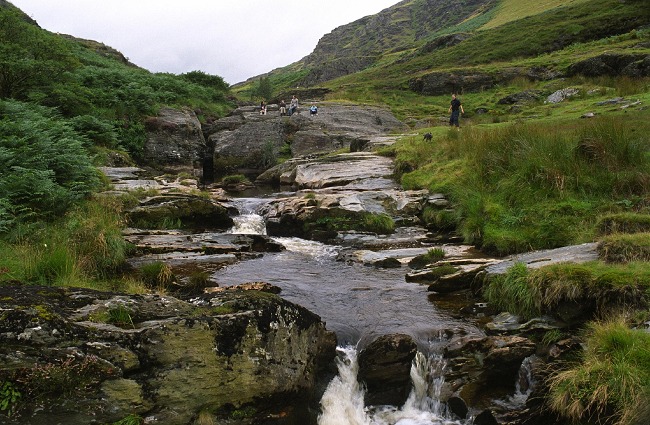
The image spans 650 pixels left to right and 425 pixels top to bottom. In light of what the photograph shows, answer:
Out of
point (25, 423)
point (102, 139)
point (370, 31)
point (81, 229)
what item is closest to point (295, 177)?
point (102, 139)

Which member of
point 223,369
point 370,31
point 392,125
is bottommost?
point 223,369

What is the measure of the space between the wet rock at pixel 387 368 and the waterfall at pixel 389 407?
4.3 inches

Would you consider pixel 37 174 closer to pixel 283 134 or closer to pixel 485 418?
pixel 485 418

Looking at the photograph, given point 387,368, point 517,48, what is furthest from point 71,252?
point 517,48

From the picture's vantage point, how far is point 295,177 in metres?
24.0

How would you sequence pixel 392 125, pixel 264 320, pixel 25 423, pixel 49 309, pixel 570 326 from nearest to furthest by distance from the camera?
pixel 25 423 < pixel 49 309 < pixel 264 320 < pixel 570 326 < pixel 392 125

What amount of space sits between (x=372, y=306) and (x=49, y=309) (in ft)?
18.6

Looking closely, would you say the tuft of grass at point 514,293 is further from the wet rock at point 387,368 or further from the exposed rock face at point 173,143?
the exposed rock face at point 173,143

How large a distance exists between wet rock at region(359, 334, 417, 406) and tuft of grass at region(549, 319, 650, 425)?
2098 mm

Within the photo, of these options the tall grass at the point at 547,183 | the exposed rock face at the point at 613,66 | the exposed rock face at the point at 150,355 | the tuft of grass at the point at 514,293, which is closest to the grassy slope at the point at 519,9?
the exposed rock face at the point at 613,66

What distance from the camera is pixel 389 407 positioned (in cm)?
669

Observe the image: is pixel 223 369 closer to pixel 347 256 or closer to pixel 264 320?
pixel 264 320

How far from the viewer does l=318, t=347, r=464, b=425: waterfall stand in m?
6.40

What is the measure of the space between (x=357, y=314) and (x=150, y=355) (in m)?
4.32
